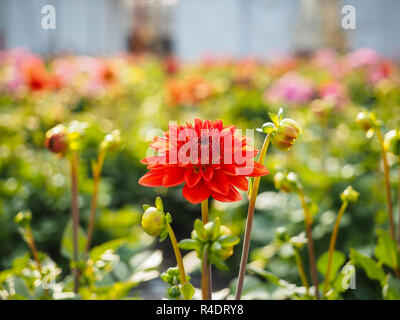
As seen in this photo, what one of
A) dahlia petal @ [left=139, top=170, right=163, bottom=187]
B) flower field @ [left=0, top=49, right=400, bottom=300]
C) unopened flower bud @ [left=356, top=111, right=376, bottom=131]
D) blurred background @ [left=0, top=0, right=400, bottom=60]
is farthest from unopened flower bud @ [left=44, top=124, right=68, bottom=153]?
blurred background @ [left=0, top=0, right=400, bottom=60]

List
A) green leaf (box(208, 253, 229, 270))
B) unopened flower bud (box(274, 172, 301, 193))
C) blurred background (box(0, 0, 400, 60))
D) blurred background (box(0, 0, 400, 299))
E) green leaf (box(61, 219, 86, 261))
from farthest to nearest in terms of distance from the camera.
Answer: blurred background (box(0, 0, 400, 60)), blurred background (box(0, 0, 400, 299)), green leaf (box(61, 219, 86, 261)), unopened flower bud (box(274, 172, 301, 193)), green leaf (box(208, 253, 229, 270))

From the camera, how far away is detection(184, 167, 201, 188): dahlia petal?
0.32 metres

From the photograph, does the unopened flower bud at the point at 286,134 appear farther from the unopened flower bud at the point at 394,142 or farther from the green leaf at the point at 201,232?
the unopened flower bud at the point at 394,142

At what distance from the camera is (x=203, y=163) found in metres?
0.33

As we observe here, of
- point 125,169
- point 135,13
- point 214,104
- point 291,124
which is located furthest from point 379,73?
point 135,13

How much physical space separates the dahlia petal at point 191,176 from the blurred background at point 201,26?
461 centimetres

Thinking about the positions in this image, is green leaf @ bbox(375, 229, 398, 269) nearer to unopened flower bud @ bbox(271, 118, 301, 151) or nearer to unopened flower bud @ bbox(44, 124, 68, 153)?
unopened flower bud @ bbox(271, 118, 301, 151)

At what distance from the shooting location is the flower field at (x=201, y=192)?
344 mm

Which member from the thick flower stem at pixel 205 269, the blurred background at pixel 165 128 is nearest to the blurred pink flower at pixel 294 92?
the blurred background at pixel 165 128

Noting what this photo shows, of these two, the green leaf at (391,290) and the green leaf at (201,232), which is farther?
the green leaf at (391,290)

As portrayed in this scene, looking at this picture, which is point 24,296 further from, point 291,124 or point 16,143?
point 16,143
